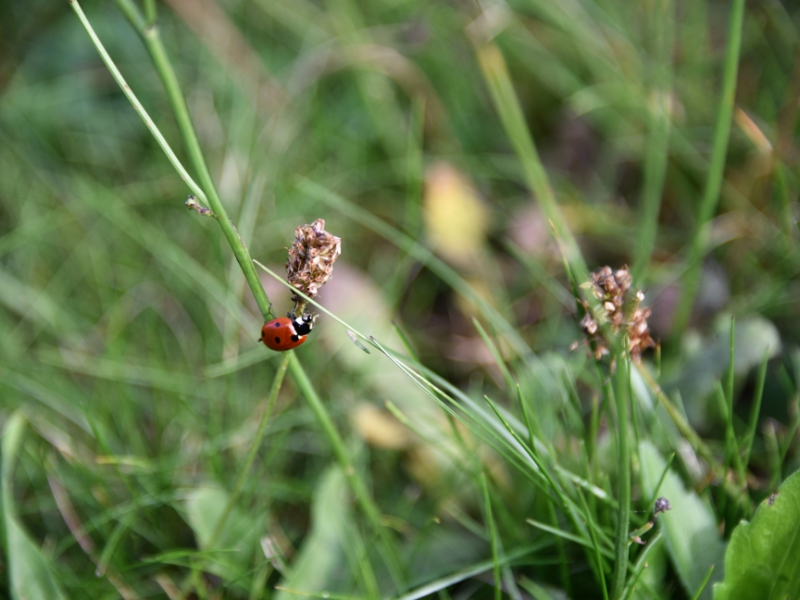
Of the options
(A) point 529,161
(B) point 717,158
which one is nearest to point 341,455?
(A) point 529,161

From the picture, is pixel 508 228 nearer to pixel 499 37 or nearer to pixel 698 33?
pixel 499 37

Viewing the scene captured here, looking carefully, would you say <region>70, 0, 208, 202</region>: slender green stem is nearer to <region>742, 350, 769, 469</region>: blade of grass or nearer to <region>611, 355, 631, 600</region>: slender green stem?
<region>611, 355, 631, 600</region>: slender green stem

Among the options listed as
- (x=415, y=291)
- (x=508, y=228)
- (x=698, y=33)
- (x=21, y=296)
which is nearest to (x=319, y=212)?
(x=415, y=291)

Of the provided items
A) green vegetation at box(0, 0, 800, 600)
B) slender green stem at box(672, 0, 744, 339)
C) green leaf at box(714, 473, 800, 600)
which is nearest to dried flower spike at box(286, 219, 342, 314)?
green vegetation at box(0, 0, 800, 600)

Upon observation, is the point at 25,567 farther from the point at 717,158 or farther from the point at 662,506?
the point at 717,158

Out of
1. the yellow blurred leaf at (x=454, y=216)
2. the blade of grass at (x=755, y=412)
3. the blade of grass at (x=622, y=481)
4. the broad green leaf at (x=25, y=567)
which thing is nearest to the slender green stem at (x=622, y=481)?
the blade of grass at (x=622, y=481)
